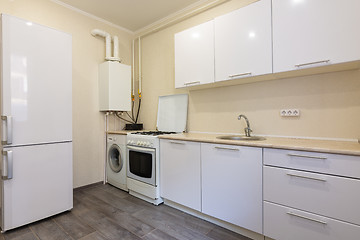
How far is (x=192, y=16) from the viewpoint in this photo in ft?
8.83

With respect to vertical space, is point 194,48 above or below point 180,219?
above

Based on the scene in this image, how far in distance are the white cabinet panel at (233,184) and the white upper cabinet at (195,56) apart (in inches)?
34.2

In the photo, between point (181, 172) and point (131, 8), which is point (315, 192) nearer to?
point (181, 172)

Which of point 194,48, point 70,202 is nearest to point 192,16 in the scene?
point 194,48

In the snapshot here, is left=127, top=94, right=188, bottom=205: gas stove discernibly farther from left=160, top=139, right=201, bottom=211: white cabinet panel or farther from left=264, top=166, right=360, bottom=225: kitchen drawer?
left=264, top=166, right=360, bottom=225: kitchen drawer

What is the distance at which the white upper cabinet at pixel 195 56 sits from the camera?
2.09 meters

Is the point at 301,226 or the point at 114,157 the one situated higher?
the point at 114,157

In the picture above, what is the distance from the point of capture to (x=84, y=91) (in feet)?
9.40

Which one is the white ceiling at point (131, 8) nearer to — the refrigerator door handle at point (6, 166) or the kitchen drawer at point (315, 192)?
the refrigerator door handle at point (6, 166)

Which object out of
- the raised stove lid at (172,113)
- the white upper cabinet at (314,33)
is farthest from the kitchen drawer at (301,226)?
the raised stove lid at (172,113)

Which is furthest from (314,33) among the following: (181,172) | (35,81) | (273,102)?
(35,81)

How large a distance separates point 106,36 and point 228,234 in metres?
3.31

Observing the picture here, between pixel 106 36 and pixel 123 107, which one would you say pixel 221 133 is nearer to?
pixel 123 107

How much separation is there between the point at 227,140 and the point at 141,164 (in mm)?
1284
